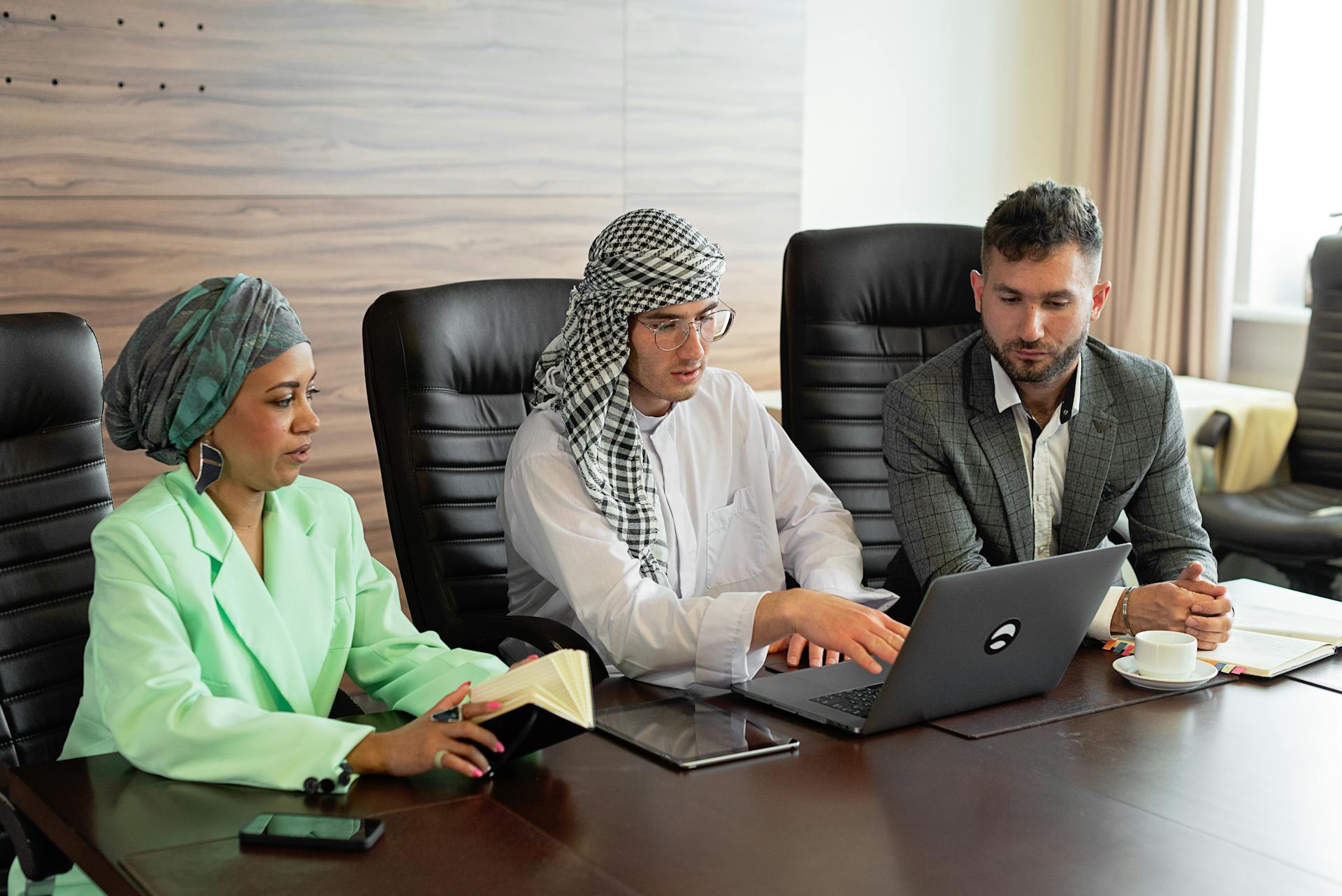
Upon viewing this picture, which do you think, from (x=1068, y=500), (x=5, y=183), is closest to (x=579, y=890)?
(x=1068, y=500)

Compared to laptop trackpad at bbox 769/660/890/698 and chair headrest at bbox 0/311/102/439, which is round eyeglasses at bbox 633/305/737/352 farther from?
chair headrest at bbox 0/311/102/439

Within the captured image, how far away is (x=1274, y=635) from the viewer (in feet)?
6.57

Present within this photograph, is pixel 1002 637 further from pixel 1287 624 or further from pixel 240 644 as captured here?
pixel 240 644

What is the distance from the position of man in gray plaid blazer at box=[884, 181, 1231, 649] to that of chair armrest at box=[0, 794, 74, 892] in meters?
1.36

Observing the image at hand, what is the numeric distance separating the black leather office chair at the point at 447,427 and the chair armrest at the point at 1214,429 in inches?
93.6

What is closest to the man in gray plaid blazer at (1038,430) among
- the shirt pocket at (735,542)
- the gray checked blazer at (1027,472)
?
the gray checked blazer at (1027,472)

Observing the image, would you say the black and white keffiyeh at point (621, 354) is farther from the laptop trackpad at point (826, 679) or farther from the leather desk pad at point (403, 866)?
the leather desk pad at point (403, 866)

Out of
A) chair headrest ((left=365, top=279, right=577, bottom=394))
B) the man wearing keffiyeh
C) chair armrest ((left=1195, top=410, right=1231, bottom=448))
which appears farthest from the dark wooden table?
chair armrest ((left=1195, top=410, right=1231, bottom=448))

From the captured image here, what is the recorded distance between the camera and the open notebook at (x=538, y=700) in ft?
4.71

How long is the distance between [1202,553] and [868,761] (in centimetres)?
111

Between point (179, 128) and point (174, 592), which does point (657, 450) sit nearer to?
point (174, 592)

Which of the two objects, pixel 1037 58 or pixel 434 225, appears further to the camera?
pixel 1037 58

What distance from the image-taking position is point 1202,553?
2.37 meters

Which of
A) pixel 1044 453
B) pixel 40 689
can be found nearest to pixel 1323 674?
pixel 1044 453
